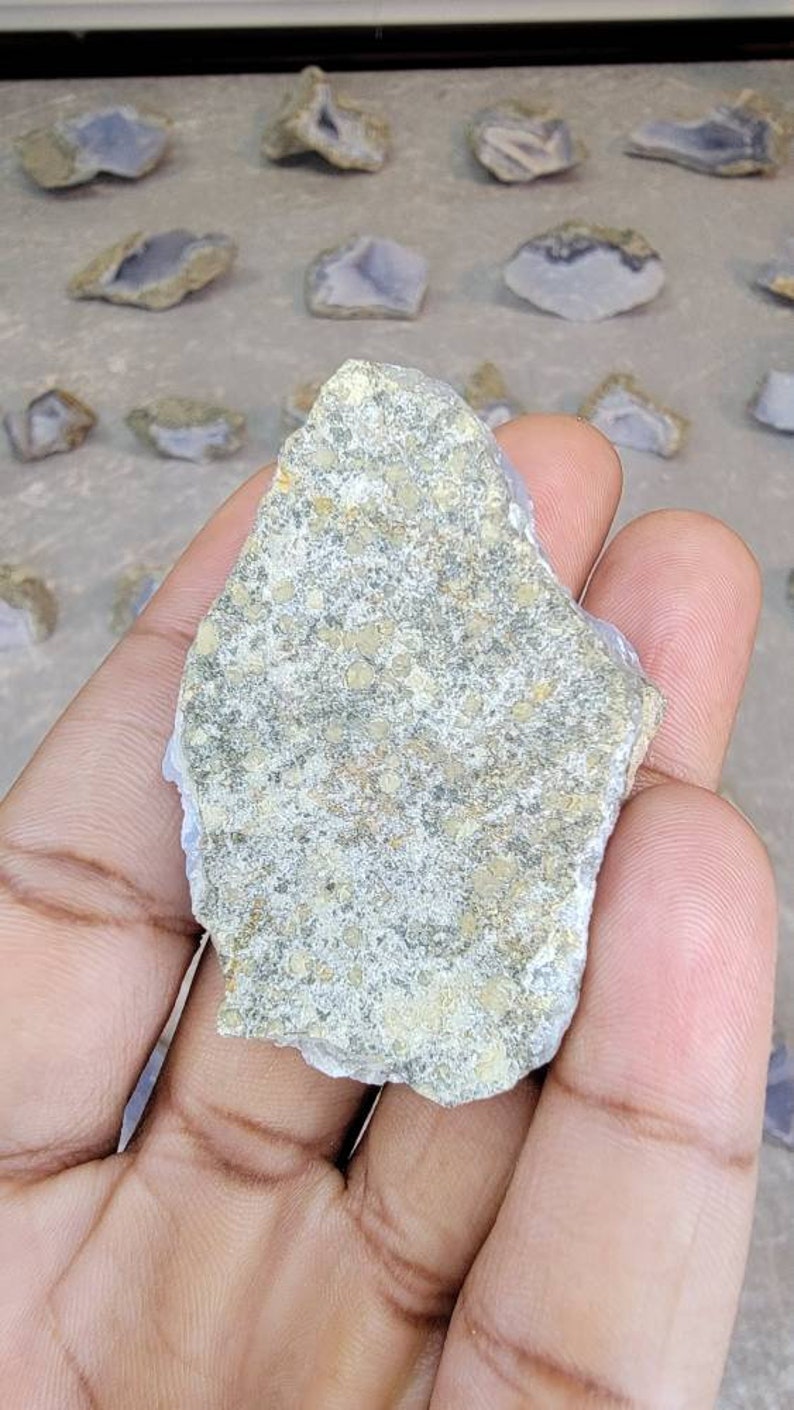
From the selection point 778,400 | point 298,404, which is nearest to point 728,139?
point 778,400

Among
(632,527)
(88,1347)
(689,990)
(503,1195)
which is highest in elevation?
(632,527)

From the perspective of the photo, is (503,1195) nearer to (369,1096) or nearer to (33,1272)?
(369,1096)

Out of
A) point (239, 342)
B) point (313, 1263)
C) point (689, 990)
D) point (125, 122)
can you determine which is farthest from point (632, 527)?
point (125, 122)

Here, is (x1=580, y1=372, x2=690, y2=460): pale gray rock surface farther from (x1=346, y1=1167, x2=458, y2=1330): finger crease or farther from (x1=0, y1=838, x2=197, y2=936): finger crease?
(x1=346, y1=1167, x2=458, y2=1330): finger crease

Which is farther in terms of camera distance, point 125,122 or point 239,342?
point 125,122

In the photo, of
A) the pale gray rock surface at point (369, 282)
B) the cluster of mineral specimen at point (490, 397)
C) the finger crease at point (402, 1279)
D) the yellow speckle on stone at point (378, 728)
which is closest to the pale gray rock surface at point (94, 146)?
the pale gray rock surface at point (369, 282)

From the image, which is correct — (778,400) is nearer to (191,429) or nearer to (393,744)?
(191,429)

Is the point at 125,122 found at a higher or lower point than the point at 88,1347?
higher

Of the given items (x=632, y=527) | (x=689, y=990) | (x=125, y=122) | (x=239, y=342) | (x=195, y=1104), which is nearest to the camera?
(x=689, y=990)

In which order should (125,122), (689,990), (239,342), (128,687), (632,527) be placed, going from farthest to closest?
(125,122) → (239,342) → (632,527) → (128,687) → (689,990)
